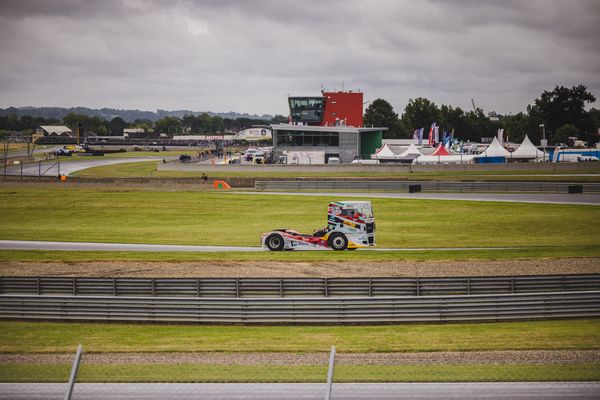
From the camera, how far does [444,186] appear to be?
60.5 m

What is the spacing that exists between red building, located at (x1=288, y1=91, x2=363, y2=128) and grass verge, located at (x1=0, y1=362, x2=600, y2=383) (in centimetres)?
9430

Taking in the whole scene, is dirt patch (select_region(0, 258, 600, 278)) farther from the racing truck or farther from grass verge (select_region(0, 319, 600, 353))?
grass verge (select_region(0, 319, 600, 353))

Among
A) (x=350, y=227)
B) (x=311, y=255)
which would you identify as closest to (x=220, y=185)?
(x=350, y=227)

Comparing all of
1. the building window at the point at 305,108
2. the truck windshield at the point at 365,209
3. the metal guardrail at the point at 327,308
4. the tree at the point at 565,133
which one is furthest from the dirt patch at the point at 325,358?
the tree at the point at 565,133

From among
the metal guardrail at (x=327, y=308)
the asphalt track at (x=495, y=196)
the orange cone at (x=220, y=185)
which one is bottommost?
the metal guardrail at (x=327, y=308)

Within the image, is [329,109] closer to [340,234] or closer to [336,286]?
[340,234]

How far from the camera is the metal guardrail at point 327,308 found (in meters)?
21.0

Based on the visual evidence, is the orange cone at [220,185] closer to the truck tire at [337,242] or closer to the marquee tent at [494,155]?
the truck tire at [337,242]

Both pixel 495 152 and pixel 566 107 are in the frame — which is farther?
pixel 566 107

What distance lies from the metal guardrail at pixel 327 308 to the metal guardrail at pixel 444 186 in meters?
39.2

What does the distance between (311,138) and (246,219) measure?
52.7 metres

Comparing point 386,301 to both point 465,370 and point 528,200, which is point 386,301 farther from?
point 528,200

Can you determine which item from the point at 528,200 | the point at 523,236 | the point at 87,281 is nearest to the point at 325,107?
the point at 528,200

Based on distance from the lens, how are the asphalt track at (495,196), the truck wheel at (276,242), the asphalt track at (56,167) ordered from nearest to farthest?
the truck wheel at (276,242) < the asphalt track at (495,196) < the asphalt track at (56,167)
